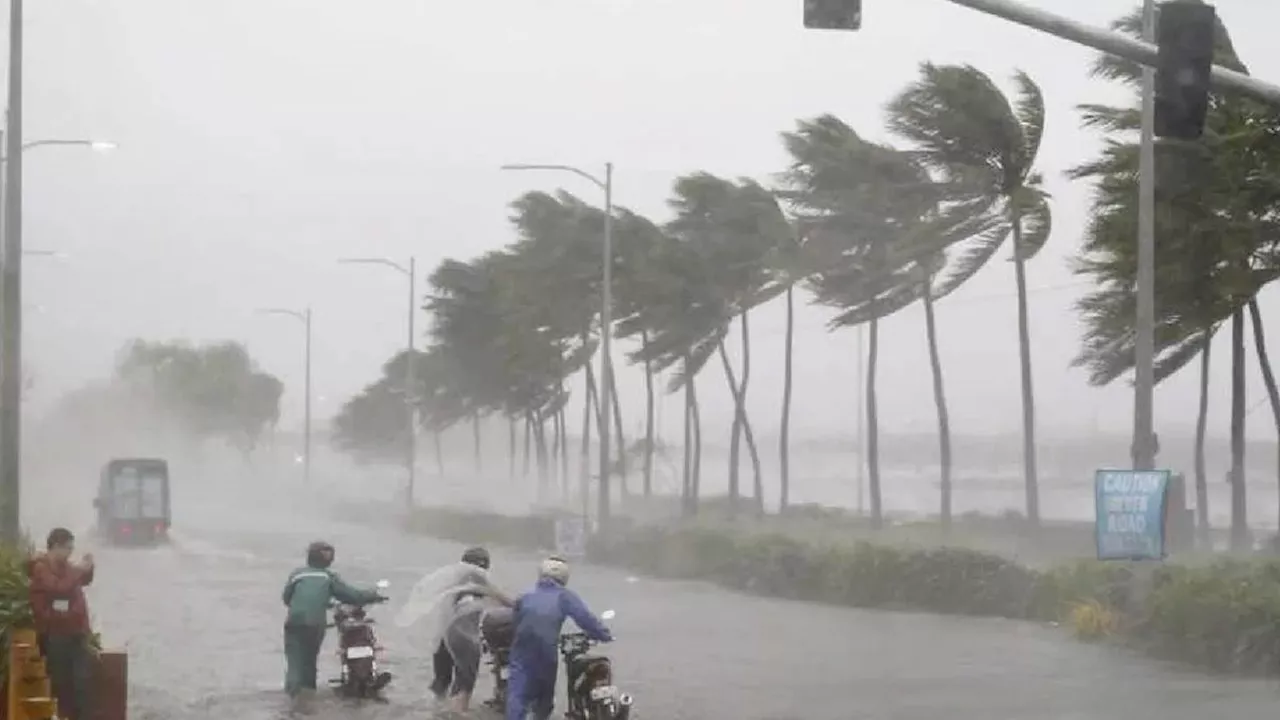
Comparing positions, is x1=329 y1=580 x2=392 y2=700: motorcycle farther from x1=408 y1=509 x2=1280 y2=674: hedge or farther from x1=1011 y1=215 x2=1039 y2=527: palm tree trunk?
x1=1011 y1=215 x2=1039 y2=527: palm tree trunk

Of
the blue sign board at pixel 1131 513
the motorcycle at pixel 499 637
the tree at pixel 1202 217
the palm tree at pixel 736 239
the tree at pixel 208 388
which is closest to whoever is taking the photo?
the motorcycle at pixel 499 637

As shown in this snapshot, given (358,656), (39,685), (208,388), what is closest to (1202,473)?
(358,656)

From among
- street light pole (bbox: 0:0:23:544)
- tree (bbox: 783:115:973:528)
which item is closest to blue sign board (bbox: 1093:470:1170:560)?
street light pole (bbox: 0:0:23:544)

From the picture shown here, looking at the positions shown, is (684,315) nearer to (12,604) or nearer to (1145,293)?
(1145,293)

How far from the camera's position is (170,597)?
36.2 metres

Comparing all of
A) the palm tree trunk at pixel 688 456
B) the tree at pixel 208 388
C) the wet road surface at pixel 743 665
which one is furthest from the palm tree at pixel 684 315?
the tree at pixel 208 388

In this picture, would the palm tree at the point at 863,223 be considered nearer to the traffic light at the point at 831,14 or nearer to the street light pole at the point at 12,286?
the street light pole at the point at 12,286

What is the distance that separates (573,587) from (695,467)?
16262mm

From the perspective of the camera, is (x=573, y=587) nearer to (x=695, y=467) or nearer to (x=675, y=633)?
(x=675, y=633)

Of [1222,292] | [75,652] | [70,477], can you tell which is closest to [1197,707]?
[75,652]

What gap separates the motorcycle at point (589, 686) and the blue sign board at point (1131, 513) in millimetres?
9549

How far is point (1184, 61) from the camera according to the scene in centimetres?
1377

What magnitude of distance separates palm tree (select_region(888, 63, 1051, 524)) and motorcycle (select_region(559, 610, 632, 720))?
21.5m

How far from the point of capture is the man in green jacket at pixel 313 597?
18078mm
